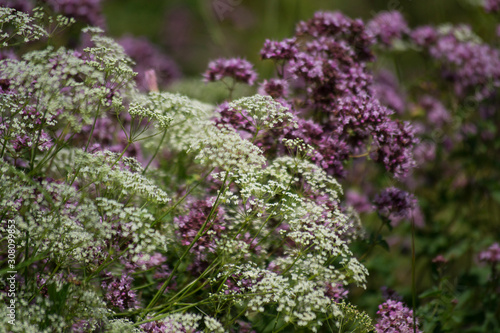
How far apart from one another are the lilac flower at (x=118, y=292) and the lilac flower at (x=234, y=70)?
1.48 meters

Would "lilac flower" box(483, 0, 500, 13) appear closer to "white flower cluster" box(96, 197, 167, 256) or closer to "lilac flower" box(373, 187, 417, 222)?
"lilac flower" box(373, 187, 417, 222)

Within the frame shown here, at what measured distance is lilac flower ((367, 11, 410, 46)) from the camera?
4047 mm

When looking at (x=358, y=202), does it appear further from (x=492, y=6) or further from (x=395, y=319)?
(x=492, y=6)

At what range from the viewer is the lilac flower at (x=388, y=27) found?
405 centimetres

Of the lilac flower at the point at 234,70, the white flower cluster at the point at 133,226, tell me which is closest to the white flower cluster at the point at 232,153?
the white flower cluster at the point at 133,226

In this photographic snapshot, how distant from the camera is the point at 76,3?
13.2ft

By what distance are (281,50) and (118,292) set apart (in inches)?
70.4

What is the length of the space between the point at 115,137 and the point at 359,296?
8.40 ft

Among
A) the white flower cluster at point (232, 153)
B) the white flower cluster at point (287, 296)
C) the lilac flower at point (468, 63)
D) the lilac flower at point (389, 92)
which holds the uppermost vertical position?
the lilac flower at point (468, 63)

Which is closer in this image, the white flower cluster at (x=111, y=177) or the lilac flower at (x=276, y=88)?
the white flower cluster at (x=111, y=177)

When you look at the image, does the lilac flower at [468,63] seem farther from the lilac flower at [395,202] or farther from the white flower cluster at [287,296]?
the white flower cluster at [287,296]

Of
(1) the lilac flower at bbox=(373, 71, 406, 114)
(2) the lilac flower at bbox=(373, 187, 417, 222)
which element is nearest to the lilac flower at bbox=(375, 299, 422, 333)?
(2) the lilac flower at bbox=(373, 187, 417, 222)

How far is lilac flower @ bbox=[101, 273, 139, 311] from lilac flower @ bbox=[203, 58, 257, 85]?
4.84ft

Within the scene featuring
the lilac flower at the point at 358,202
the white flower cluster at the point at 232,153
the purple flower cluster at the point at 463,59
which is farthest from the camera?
the purple flower cluster at the point at 463,59
